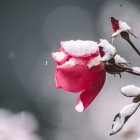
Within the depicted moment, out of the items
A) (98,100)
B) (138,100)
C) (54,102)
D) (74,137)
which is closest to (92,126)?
(98,100)

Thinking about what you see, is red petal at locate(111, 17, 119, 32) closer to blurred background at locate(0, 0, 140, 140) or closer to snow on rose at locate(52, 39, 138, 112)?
snow on rose at locate(52, 39, 138, 112)

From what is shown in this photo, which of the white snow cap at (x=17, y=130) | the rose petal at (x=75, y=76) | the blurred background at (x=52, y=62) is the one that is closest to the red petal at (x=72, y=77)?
the rose petal at (x=75, y=76)

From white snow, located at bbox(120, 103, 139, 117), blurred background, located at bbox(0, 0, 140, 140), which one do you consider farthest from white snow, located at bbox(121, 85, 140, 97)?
blurred background, located at bbox(0, 0, 140, 140)

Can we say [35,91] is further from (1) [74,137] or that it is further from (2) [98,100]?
(1) [74,137]

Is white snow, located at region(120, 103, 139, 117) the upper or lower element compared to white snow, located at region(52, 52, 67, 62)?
lower

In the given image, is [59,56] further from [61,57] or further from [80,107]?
[80,107]

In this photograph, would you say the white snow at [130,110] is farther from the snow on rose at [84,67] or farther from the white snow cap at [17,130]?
the white snow cap at [17,130]
